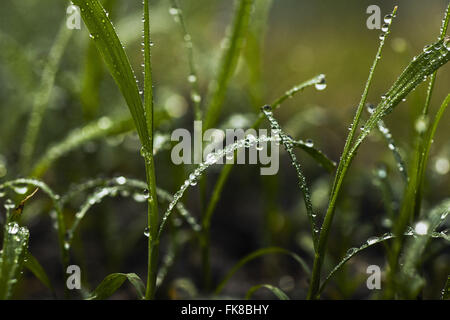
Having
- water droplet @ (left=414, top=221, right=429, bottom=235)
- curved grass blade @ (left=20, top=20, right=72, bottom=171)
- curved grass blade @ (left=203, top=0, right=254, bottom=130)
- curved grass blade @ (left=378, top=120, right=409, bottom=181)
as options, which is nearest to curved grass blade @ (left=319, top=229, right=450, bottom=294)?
water droplet @ (left=414, top=221, right=429, bottom=235)

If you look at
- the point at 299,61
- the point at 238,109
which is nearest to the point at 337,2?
the point at 299,61

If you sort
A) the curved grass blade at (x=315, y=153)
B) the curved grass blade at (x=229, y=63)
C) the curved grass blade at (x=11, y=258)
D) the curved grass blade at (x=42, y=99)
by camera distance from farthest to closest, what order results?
1. the curved grass blade at (x=42, y=99)
2. the curved grass blade at (x=229, y=63)
3. the curved grass blade at (x=315, y=153)
4. the curved grass blade at (x=11, y=258)

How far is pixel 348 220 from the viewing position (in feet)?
3.49

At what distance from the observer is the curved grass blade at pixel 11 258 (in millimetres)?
577

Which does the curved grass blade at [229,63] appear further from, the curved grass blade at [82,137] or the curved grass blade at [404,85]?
the curved grass blade at [404,85]

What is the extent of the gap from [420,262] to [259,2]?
2.44ft

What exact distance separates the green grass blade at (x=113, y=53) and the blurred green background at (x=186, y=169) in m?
0.33

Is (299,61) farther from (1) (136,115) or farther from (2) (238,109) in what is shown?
(1) (136,115)

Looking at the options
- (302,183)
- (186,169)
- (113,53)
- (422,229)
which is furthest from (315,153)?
(186,169)

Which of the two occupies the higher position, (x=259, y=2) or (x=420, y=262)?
(x=259, y=2)

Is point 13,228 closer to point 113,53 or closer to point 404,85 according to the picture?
point 113,53

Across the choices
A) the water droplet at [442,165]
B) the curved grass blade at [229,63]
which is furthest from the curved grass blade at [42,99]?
the water droplet at [442,165]

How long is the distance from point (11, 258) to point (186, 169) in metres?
0.72

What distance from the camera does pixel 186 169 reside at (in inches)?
50.4
